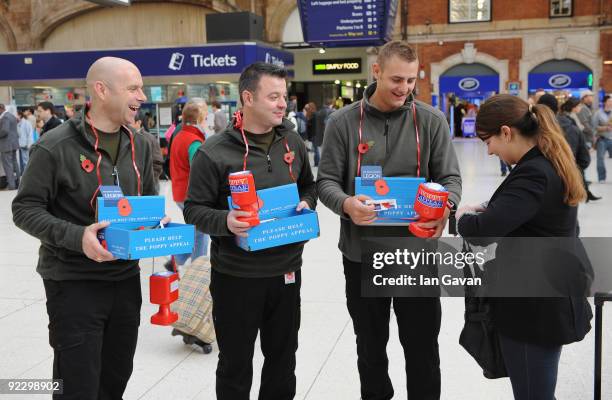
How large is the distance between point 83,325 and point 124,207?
0.50m

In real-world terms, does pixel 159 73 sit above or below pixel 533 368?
above

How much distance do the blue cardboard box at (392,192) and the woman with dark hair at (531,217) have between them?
290 millimetres

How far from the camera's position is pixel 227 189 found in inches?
113

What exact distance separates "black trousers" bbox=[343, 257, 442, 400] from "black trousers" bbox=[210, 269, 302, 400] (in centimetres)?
31

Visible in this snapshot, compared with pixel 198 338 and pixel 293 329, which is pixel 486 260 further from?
pixel 198 338

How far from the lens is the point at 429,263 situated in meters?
2.97

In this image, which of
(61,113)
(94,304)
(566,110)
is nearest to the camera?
(94,304)

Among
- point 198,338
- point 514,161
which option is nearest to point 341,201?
point 514,161

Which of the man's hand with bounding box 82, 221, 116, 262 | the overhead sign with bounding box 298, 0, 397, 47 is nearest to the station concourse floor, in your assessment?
the man's hand with bounding box 82, 221, 116, 262

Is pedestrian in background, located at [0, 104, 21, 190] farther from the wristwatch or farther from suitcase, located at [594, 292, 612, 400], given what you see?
suitcase, located at [594, 292, 612, 400]

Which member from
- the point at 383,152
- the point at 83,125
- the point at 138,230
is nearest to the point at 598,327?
the point at 383,152

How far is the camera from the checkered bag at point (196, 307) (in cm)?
432

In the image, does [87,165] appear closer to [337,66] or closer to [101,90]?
[101,90]

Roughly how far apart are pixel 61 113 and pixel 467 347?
16778mm
